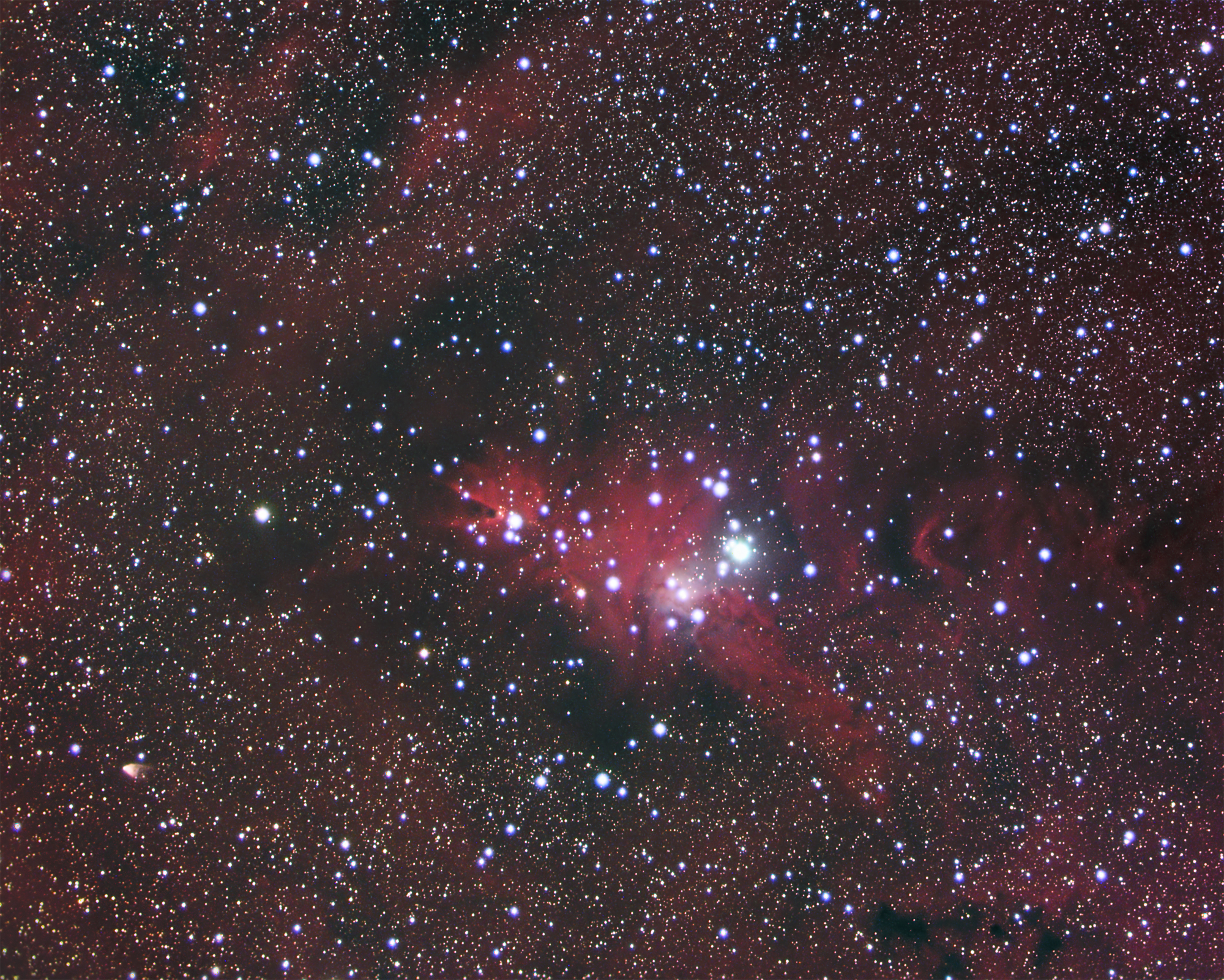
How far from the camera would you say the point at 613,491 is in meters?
0.68

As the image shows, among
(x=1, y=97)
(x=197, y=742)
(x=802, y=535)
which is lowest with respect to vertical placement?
(x=197, y=742)

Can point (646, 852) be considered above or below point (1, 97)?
below

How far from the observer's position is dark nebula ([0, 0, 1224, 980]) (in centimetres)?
66

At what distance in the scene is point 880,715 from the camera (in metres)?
0.68

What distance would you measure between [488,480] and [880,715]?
445 mm

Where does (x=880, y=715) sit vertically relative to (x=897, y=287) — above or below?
below

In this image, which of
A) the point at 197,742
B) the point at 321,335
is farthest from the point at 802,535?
the point at 197,742

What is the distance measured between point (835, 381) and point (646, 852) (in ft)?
1.63

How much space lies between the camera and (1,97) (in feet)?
2.14

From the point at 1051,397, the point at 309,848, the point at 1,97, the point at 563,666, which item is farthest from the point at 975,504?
the point at 1,97

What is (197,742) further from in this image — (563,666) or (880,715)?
(880,715)

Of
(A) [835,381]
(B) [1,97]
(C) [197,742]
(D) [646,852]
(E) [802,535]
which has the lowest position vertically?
(D) [646,852]

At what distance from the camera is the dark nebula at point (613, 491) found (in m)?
0.66

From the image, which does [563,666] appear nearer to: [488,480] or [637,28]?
[488,480]
